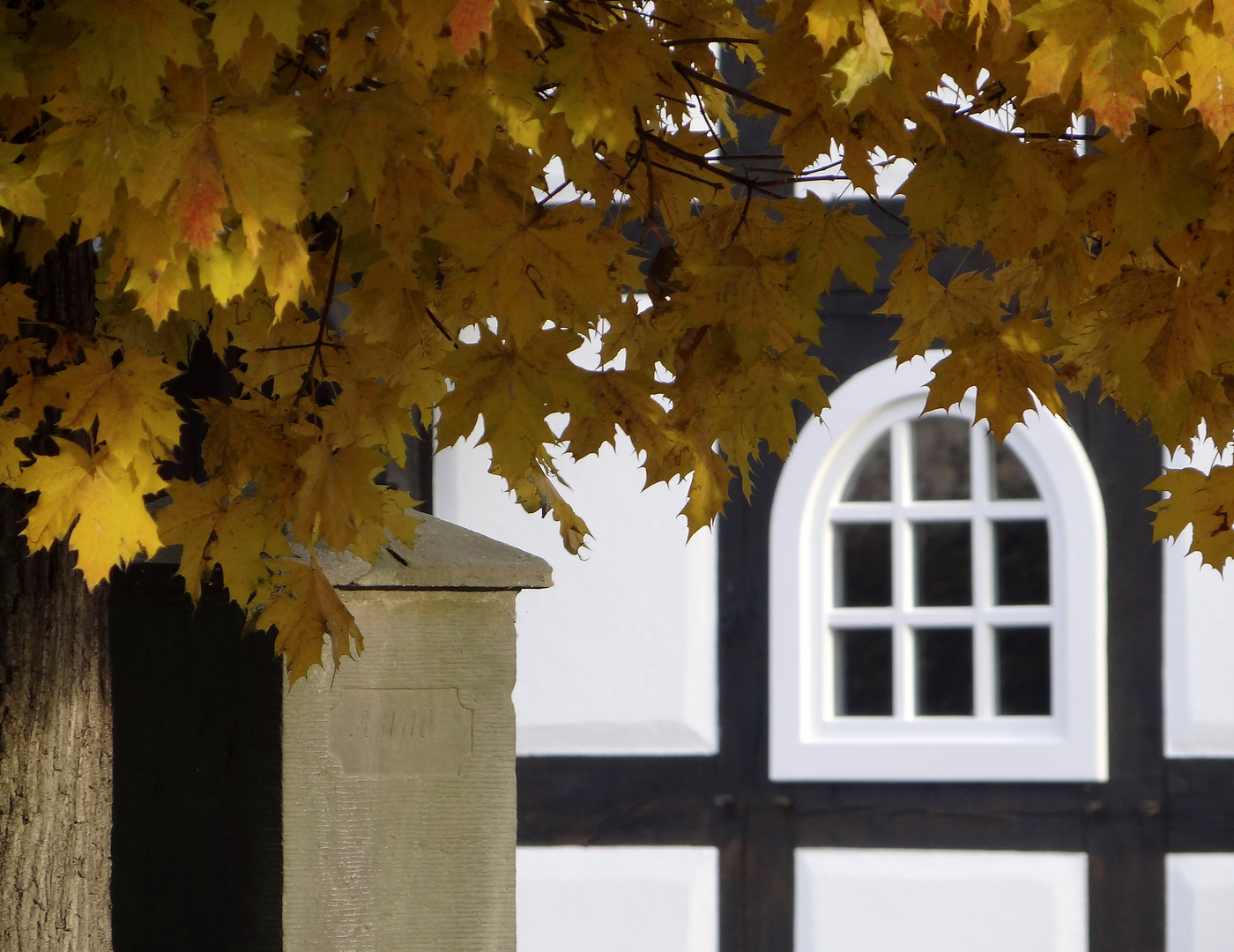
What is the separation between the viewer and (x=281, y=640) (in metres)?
1.97

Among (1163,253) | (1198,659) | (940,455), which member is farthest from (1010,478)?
(1163,253)

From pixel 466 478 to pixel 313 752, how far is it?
2027 millimetres

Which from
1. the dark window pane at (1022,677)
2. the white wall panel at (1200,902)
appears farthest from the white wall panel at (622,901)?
the white wall panel at (1200,902)

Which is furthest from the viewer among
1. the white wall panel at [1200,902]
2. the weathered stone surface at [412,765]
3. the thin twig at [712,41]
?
the white wall panel at [1200,902]

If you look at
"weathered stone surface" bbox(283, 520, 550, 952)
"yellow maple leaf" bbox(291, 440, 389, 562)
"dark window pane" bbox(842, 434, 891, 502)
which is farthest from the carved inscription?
"dark window pane" bbox(842, 434, 891, 502)

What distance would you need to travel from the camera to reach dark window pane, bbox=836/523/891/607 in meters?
4.71

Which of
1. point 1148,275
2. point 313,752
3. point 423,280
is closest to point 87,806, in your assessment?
point 313,752

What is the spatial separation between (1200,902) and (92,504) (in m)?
3.78

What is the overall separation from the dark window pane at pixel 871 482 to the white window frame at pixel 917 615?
8.1 inches

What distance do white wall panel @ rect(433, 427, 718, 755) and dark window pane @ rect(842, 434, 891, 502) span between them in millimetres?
634

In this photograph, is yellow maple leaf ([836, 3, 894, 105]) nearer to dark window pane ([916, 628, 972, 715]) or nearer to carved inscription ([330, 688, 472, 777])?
carved inscription ([330, 688, 472, 777])

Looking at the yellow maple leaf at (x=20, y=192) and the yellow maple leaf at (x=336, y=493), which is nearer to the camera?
the yellow maple leaf at (x=20, y=192)

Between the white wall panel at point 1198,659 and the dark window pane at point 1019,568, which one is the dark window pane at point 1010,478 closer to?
the dark window pane at point 1019,568

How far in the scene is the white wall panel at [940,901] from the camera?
429cm
